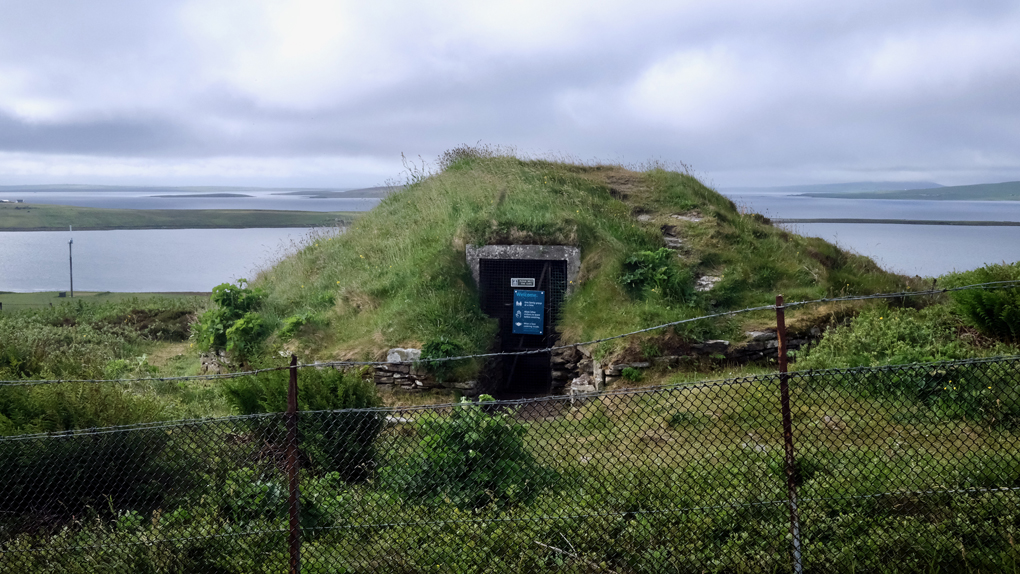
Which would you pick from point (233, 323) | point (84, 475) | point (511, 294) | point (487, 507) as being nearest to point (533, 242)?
point (511, 294)

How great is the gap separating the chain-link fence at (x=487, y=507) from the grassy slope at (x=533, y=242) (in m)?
5.70

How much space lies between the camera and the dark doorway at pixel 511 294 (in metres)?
13.9

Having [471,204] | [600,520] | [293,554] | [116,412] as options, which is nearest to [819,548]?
[600,520]

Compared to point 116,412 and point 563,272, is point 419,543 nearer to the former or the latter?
point 116,412

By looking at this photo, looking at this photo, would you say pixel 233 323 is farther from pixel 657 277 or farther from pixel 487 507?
pixel 487 507

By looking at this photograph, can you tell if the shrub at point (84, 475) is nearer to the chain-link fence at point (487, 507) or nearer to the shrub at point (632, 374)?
the chain-link fence at point (487, 507)

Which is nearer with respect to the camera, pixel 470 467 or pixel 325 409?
pixel 470 467

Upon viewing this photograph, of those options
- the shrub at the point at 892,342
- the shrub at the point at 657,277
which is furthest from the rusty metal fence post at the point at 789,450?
the shrub at the point at 657,277

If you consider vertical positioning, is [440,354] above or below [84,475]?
above

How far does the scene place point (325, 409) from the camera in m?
6.99

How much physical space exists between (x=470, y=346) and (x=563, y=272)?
2665mm

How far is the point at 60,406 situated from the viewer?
722 centimetres

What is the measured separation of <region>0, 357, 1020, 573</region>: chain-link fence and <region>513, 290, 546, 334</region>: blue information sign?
6.55 metres

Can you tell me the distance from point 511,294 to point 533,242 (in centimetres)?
116
